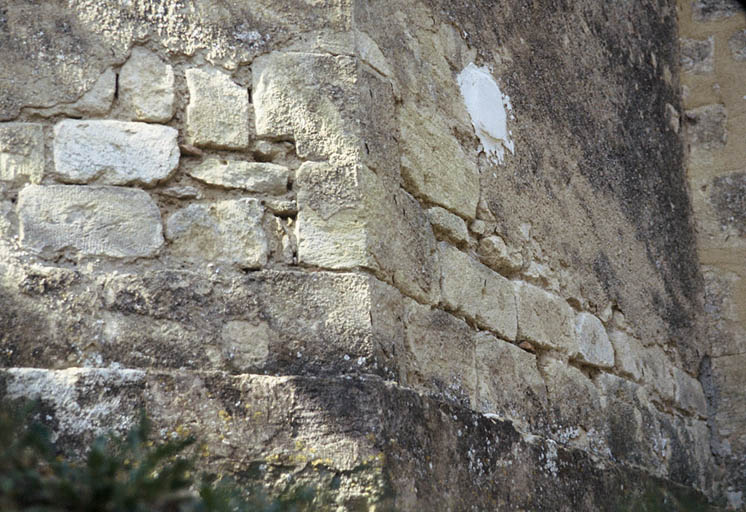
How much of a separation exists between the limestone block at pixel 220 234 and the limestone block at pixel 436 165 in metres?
0.52

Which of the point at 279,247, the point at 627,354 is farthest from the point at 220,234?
the point at 627,354

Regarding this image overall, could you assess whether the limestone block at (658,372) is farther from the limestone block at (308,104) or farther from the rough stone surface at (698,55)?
the limestone block at (308,104)

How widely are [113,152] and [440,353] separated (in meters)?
1.03

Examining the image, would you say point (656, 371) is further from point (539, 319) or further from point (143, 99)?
point (143, 99)

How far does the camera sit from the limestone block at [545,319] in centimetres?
320

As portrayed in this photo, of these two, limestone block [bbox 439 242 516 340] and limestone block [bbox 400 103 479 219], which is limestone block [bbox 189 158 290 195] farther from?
limestone block [bbox 439 242 516 340]

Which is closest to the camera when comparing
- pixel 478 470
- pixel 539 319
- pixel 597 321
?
pixel 478 470

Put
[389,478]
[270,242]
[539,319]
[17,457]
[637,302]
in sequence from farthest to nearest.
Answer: [637,302] < [539,319] < [270,242] < [389,478] < [17,457]

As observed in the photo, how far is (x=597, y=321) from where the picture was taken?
12.2ft

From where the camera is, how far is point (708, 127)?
5043mm

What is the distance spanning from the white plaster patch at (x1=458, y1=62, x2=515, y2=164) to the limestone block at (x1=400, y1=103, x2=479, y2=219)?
16 centimetres

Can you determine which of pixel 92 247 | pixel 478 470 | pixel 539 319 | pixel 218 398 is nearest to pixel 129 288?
pixel 92 247

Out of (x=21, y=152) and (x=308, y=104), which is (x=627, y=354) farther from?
(x=21, y=152)

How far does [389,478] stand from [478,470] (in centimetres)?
45
